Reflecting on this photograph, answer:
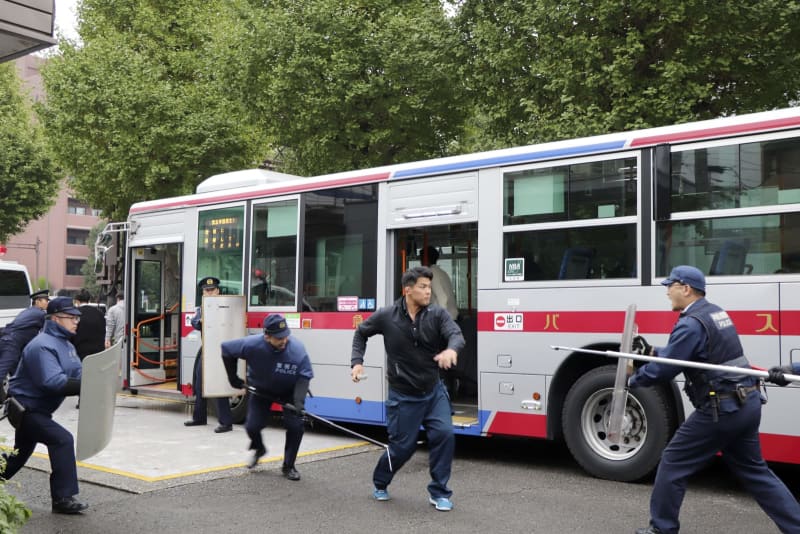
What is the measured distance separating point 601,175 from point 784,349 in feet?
6.90

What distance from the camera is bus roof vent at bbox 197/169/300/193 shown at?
34.4 ft

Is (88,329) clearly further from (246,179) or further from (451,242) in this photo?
(451,242)

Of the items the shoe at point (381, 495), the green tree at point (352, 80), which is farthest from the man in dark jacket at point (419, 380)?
the green tree at point (352, 80)

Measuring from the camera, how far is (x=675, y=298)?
5.25 meters

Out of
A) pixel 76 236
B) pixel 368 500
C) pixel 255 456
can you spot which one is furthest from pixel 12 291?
pixel 76 236

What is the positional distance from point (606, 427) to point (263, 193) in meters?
5.12

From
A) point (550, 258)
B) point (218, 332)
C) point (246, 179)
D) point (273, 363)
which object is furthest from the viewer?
point (246, 179)

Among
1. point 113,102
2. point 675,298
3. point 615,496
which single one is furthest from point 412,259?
point 113,102

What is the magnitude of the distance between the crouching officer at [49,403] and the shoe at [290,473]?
1.76 m

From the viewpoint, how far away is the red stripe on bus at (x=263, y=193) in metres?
9.12

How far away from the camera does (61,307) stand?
20.1 feet

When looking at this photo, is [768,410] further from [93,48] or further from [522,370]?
[93,48]

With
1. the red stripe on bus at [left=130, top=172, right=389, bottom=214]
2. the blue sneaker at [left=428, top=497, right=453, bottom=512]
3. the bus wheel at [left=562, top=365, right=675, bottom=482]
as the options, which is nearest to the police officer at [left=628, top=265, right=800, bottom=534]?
the blue sneaker at [left=428, top=497, right=453, bottom=512]

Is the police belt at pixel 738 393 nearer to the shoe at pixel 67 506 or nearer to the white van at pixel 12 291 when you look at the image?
the shoe at pixel 67 506
